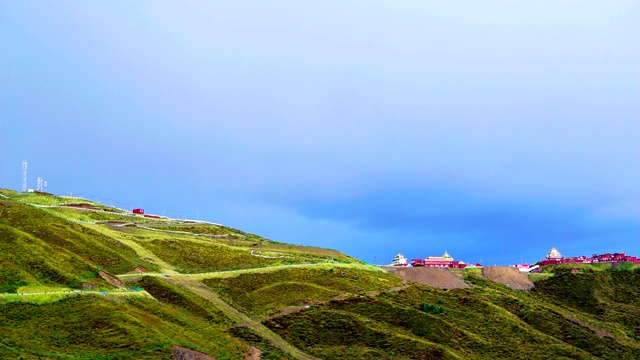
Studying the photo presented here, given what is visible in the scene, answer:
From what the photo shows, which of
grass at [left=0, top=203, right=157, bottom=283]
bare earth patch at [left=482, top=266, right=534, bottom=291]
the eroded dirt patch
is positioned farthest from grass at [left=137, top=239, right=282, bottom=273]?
bare earth patch at [left=482, top=266, right=534, bottom=291]

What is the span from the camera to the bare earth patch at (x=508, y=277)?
119875mm

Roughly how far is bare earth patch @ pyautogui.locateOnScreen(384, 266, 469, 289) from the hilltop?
1823 mm

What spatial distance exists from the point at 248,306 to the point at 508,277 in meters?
65.8

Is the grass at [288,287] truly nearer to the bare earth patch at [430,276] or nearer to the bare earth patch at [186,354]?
the bare earth patch at [430,276]

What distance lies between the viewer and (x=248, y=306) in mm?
75938

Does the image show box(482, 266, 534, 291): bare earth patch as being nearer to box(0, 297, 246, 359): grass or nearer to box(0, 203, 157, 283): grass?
box(0, 203, 157, 283): grass

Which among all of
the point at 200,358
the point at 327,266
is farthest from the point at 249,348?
the point at 327,266

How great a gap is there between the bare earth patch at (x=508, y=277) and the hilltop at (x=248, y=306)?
2.57 meters

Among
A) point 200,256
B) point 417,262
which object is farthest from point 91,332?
point 417,262

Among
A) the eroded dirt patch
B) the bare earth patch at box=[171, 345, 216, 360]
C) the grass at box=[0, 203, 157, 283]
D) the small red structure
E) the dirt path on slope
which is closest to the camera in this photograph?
the bare earth patch at box=[171, 345, 216, 360]

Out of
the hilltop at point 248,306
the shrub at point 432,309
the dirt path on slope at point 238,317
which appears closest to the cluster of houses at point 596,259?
the hilltop at point 248,306

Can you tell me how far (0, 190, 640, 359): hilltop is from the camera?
5062 centimetres

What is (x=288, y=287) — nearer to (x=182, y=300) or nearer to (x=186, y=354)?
(x=182, y=300)

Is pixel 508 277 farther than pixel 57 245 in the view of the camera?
Yes
